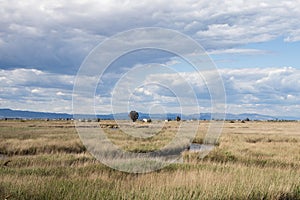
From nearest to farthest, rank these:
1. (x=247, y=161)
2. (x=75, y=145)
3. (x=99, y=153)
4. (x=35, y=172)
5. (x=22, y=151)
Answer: (x=35, y=172) < (x=247, y=161) < (x=99, y=153) < (x=22, y=151) < (x=75, y=145)

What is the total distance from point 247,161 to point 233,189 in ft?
39.6

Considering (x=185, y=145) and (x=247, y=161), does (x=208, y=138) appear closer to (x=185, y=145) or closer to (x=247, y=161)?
(x=185, y=145)

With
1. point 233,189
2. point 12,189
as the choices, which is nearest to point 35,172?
point 12,189

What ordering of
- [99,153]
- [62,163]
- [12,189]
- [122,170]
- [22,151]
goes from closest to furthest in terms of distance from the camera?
[12,189], [122,170], [62,163], [99,153], [22,151]

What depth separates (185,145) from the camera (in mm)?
33125

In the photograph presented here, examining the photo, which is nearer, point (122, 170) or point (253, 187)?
point (253, 187)

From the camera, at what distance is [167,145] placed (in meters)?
32.0

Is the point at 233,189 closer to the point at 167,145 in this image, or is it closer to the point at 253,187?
the point at 253,187

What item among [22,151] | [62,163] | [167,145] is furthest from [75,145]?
[62,163]

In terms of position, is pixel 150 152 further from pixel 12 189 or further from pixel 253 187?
pixel 12 189

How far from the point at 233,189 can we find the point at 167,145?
20.4 meters

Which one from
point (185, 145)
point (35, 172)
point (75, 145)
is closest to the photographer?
point (35, 172)

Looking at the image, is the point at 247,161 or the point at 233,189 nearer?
the point at 233,189

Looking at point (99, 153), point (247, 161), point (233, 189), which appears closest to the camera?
point (233, 189)
